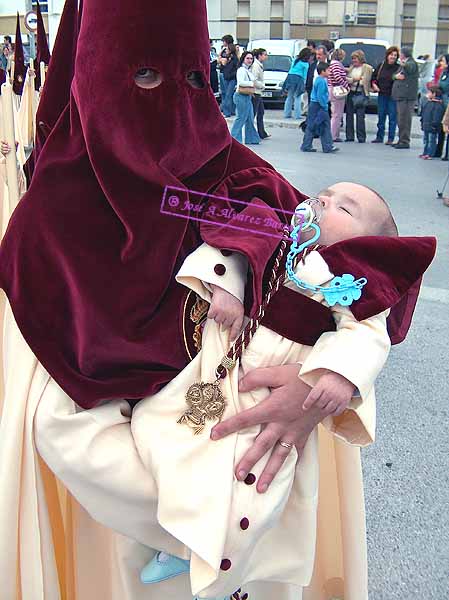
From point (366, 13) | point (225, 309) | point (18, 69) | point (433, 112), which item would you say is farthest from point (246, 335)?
point (366, 13)

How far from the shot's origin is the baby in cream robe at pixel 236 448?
4.00ft

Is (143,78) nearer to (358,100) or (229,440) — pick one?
(229,440)

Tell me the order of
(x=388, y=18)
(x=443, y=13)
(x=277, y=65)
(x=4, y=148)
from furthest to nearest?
(x=443, y=13)
(x=388, y=18)
(x=277, y=65)
(x=4, y=148)

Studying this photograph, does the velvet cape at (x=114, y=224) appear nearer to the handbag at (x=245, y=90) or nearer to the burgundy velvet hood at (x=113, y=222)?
the burgundy velvet hood at (x=113, y=222)

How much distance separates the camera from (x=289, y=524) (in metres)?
1.40

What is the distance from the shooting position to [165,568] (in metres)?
1.39

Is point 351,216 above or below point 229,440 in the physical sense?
above

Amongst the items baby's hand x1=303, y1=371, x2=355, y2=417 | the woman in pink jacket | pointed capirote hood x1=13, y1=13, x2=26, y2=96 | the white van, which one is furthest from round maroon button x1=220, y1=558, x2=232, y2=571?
the white van

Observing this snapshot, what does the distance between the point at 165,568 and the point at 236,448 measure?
317mm

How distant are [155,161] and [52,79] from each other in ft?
1.01

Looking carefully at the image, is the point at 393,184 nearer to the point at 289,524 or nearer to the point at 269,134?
the point at 269,134

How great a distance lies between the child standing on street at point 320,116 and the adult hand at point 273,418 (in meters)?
9.59
